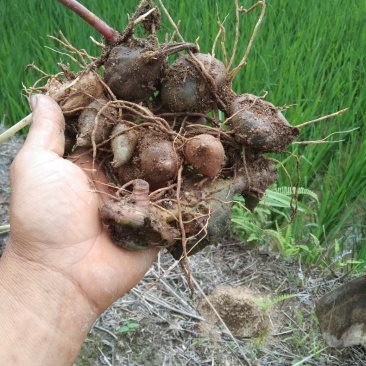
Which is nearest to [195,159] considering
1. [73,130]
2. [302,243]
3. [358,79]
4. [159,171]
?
[159,171]

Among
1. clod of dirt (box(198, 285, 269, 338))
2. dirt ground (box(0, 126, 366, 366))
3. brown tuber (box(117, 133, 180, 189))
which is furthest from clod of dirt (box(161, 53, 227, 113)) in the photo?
clod of dirt (box(198, 285, 269, 338))

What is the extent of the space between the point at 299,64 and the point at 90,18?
1441 mm

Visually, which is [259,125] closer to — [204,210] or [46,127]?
[204,210]

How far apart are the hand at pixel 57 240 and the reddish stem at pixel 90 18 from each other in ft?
1.02

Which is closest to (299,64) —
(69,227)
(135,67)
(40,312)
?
(135,67)

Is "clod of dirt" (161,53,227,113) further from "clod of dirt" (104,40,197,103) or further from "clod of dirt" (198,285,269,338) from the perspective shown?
"clod of dirt" (198,285,269,338)

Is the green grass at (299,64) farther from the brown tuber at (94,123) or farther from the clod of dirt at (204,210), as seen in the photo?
the brown tuber at (94,123)

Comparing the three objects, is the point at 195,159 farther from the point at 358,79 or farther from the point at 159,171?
the point at 358,79

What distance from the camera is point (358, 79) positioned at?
9.05 ft

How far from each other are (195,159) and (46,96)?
47 centimetres

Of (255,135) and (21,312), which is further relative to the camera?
(255,135)

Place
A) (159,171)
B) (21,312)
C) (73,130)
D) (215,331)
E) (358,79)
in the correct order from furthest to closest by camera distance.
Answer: (358,79)
(215,331)
(73,130)
(159,171)
(21,312)

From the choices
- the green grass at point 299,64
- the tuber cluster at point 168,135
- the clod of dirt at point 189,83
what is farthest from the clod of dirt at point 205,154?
the green grass at point 299,64

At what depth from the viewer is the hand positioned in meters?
1.33
